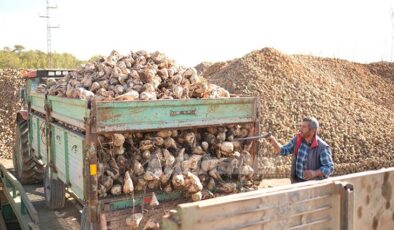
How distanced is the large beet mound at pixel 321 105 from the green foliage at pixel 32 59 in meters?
12.1

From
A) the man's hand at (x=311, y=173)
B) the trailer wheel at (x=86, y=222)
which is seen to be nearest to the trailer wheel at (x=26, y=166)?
the trailer wheel at (x=86, y=222)

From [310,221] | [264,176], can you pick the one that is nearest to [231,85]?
[264,176]

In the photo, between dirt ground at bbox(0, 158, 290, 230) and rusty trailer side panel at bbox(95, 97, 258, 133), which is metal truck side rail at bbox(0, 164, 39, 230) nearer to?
dirt ground at bbox(0, 158, 290, 230)

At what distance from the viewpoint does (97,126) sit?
389 cm

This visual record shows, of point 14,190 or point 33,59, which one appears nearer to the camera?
point 14,190

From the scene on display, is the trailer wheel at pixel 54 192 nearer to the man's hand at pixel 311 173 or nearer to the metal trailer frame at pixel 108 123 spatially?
the metal trailer frame at pixel 108 123

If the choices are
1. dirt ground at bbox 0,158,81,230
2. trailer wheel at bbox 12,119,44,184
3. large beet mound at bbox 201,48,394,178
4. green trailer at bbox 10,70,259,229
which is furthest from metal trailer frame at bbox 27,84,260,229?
large beet mound at bbox 201,48,394,178

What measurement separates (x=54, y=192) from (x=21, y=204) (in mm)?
466

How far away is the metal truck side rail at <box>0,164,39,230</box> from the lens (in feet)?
16.3

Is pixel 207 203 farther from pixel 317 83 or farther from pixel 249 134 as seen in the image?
pixel 317 83

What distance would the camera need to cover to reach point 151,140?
4.31 meters

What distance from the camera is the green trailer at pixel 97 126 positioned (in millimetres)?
3918

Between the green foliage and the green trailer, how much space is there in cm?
1994

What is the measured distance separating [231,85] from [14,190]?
1000 centimetres
